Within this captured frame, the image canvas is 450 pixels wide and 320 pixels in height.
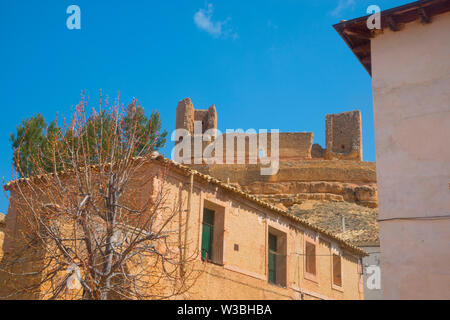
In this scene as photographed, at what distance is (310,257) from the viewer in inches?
727

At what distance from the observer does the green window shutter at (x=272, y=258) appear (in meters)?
16.7

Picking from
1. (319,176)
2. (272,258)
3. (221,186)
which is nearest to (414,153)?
(221,186)

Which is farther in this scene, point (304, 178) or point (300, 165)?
point (300, 165)

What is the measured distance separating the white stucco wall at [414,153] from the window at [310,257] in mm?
9124

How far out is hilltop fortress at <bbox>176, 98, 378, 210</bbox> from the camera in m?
38.0

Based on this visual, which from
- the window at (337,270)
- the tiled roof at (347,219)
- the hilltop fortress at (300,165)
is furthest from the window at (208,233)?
the hilltop fortress at (300,165)

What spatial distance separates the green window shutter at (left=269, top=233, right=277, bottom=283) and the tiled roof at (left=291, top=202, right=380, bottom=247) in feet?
30.6

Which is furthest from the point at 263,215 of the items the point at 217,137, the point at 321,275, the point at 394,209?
the point at 217,137

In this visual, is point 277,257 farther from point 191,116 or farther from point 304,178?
point 191,116

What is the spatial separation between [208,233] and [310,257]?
5.41 metres

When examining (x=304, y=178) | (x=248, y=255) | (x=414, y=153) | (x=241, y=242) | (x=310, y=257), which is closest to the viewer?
(x=414, y=153)

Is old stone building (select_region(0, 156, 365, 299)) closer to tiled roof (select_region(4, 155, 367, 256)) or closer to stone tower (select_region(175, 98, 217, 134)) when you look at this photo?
tiled roof (select_region(4, 155, 367, 256))

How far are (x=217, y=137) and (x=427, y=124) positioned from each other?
34260 millimetres

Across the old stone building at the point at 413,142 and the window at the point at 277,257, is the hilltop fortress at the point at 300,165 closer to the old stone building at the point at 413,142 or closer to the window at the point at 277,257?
the window at the point at 277,257
